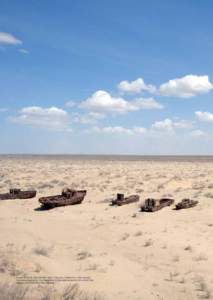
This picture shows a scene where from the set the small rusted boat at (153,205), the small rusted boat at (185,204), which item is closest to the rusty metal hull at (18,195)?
the small rusted boat at (153,205)

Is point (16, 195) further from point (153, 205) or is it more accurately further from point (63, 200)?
point (153, 205)

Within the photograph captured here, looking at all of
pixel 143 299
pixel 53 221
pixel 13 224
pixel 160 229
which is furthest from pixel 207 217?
pixel 143 299

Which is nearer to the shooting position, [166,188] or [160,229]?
[160,229]

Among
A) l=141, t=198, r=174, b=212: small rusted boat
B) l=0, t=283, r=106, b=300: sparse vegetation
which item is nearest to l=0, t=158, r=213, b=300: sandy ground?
l=0, t=283, r=106, b=300: sparse vegetation

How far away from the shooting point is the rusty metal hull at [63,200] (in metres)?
19.0

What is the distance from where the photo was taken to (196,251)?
1135 cm

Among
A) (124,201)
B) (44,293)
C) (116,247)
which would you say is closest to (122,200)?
(124,201)

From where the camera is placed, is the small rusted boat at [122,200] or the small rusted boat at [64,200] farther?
the small rusted boat at [122,200]

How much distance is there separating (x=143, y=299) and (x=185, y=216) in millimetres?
8998

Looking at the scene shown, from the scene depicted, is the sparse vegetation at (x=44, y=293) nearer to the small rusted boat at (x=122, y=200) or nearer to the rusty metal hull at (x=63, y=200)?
the rusty metal hull at (x=63, y=200)

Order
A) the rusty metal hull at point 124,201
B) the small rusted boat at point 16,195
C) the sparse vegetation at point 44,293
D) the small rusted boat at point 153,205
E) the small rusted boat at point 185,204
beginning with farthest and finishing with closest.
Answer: the small rusted boat at point 16,195, the rusty metal hull at point 124,201, the small rusted boat at point 185,204, the small rusted boat at point 153,205, the sparse vegetation at point 44,293

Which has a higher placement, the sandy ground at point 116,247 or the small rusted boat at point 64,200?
the small rusted boat at point 64,200

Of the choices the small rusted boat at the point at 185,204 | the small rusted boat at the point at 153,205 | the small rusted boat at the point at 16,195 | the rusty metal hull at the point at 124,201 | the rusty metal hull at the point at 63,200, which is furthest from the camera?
the small rusted boat at the point at 16,195

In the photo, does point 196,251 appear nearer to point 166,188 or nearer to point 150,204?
point 150,204
